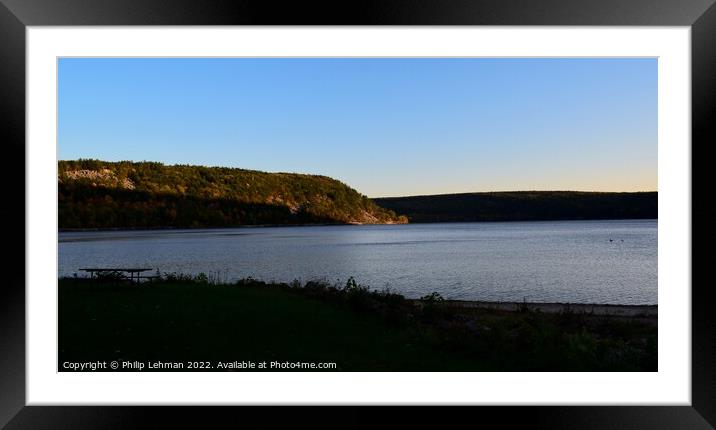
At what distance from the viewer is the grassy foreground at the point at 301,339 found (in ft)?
15.3

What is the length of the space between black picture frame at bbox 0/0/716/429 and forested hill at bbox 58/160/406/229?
53.2 meters

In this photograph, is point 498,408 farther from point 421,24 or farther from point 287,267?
point 287,267

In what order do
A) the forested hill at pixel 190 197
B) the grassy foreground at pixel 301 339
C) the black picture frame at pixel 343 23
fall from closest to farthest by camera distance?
1. the black picture frame at pixel 343 23
2. the grassy foreground at pixel 301 339
3. the forested hill at pixel 190 197

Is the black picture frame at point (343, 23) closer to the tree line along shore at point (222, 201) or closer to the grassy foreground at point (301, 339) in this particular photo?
the grassy foreground at point (301, 339)

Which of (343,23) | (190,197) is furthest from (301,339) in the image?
(190,197)

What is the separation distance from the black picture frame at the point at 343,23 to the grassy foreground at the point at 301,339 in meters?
1.35

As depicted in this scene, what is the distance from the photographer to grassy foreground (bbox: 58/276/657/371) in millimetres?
4656

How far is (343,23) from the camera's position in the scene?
3.04 metres

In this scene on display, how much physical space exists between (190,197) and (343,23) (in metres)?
64.8

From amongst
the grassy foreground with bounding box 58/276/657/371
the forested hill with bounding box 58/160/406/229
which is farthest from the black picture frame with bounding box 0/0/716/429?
the forested hill with bounding box 58/160/406/229

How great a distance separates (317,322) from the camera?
239 inches

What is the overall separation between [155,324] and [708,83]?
5.34m

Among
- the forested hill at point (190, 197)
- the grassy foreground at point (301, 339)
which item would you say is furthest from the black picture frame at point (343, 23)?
the forested hill at point (190, 197)

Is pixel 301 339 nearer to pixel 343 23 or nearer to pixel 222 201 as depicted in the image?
pixel 343 23
